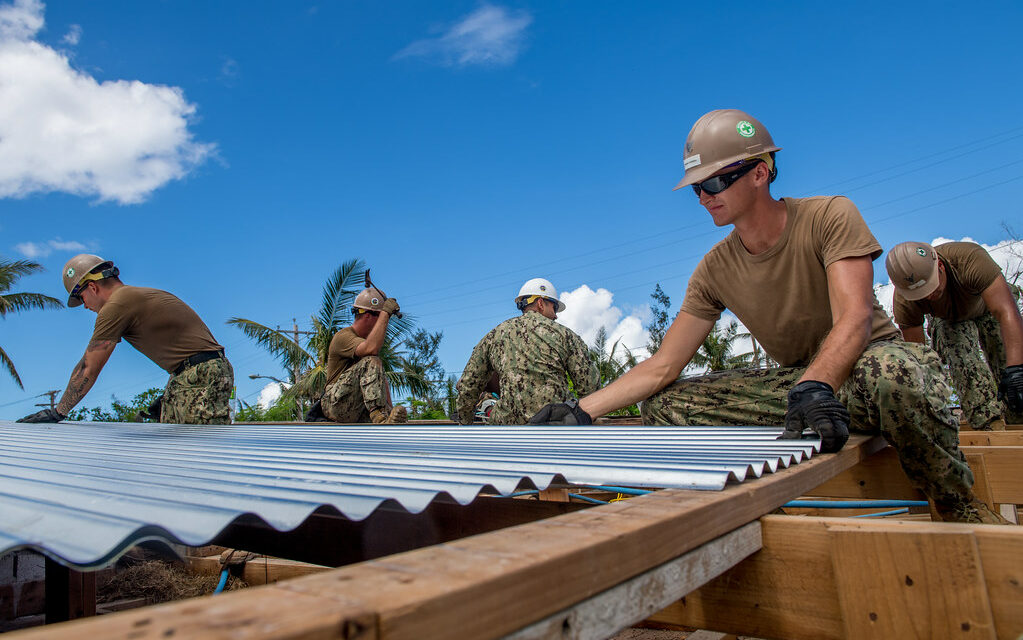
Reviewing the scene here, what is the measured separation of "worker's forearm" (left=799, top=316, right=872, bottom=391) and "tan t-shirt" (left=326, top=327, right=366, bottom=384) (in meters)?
6.12

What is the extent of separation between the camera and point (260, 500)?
46.5 inches

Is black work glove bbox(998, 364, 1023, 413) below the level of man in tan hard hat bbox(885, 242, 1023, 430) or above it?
below

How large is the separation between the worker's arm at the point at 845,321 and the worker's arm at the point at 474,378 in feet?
11.7

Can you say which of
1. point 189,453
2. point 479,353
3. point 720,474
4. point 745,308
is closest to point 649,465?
point 720,474

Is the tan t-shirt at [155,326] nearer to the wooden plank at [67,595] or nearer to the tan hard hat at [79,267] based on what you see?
the tan hard hat at [79,267]

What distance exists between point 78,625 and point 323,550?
1.91 metres

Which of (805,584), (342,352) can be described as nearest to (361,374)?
(342,352)

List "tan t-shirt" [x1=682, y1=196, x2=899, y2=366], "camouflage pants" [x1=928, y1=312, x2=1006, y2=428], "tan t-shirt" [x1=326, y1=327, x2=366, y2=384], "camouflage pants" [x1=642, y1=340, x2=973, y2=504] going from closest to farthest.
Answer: "camouflage pants" [x1=642, y1=340, x2=973, y2=504]
"tan t-shirt" [x1=682, y1=196, x2=899, y2=366]
"camouflage pants" [x1=928, y1=312, x2=1006, y2=428]
"tan t-shirt" [x1=326, y1=327, x2=366, y2=384]

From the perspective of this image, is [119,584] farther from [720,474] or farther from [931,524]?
[931,524]

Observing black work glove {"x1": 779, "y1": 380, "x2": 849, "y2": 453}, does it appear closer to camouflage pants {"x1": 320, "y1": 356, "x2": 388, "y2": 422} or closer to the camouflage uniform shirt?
the camouflage uniform shirt

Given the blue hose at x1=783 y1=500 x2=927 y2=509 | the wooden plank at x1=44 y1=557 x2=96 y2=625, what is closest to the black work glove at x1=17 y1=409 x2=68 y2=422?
the wooden plank at x1=44 y1=557 x2=96 y2=625

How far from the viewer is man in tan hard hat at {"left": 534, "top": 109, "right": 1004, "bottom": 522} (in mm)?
2383

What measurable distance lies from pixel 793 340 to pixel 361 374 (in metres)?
5.58

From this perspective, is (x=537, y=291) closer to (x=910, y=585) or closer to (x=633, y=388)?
(x=633, y=388)
